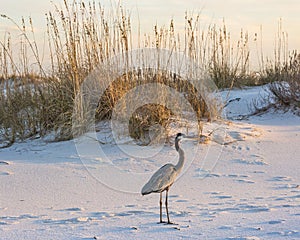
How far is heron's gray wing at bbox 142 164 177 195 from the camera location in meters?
3.16

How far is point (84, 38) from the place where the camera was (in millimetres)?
6000

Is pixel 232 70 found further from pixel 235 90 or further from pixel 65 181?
pixel 65 181

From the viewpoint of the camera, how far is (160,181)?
125 inches

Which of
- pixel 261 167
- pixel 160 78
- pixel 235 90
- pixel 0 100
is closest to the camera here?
pixel 261 167

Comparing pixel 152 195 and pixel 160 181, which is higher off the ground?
pixel 160 181

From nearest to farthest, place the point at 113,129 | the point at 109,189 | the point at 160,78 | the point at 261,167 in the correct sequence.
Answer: the point at 109,189, the point at 261,167, the point at 113,129, the point at 160,78

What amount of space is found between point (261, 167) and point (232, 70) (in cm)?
496

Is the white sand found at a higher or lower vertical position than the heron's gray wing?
lower

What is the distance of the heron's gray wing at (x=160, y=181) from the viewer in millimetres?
3162

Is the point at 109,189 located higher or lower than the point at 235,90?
lower

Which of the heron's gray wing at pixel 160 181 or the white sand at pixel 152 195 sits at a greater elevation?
the heron's gray wing at pixel 160 181

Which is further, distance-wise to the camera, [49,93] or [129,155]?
[49,93]

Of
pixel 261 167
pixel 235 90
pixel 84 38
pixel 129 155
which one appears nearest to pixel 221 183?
pixel 261 167

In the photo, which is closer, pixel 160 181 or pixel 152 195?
pixel 160 181
